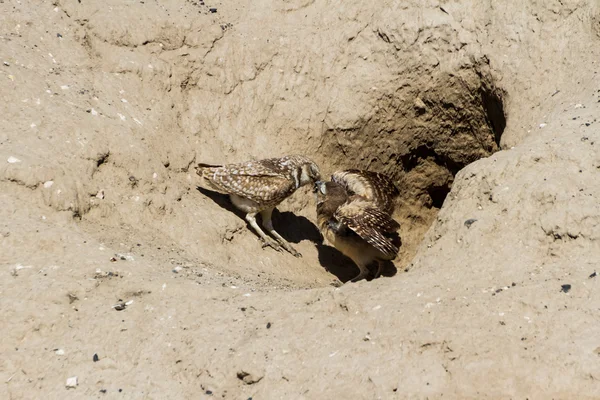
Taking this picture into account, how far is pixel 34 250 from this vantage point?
5766mm

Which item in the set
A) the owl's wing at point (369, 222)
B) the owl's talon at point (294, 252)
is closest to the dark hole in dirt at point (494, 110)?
the owl's wing at point (369, 222)

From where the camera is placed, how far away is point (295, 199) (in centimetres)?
944

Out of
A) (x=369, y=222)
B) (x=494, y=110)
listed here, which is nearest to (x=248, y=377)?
(x=369, y=222)

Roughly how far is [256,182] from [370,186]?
4.75 ft

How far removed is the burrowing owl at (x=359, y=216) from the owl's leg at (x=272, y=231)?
429 mm

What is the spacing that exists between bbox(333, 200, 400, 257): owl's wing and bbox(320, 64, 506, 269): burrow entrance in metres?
Answer: 1.36

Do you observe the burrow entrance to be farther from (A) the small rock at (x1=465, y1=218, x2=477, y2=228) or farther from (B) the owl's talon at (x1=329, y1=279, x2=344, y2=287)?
(A) the small rock at (x1=465, y1=218, x2=477, y2=228)

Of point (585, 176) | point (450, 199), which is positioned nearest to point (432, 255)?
point (450, 199)

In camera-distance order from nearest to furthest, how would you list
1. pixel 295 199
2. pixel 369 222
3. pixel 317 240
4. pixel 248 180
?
pixel 369 222 → pixel 248 180 → pixel 317 240 → pixel 295 199

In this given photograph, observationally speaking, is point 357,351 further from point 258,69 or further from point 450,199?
point 258,69

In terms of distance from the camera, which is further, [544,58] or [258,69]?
[258,69]

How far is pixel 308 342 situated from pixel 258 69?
4.80 metres

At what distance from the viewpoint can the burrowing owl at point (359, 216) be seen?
7.61 m

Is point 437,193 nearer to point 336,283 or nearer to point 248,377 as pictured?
point 336,283
